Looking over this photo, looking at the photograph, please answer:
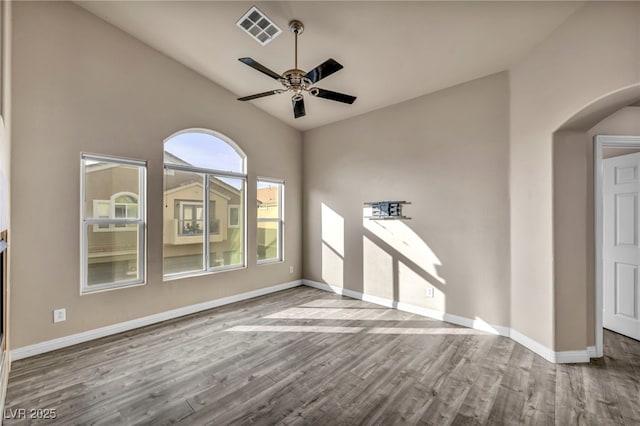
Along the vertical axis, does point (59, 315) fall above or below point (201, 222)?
below

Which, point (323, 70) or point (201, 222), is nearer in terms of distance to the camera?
point (323, 70)

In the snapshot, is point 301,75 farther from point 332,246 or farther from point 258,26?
point 332,246

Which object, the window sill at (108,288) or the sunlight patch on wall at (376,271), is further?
the sunlight patch on wall at (376,271)

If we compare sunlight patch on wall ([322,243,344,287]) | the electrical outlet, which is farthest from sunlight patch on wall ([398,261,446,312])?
the electrical outlet

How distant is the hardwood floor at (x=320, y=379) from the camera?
2.14 metres

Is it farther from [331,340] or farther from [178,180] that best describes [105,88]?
[331,340]

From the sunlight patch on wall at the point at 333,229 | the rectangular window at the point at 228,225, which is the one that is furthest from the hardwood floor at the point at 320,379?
the sunlight patch on wall at the point at 333,229

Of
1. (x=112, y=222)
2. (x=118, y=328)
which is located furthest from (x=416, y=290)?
(x=112, y=222)

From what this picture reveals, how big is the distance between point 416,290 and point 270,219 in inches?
116

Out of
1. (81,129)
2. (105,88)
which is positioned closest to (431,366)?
(81,129)

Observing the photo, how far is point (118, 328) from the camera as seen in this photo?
11.7ft

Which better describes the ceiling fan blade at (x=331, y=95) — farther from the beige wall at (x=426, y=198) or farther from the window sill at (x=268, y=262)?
the window sill at (x=268, y=262)

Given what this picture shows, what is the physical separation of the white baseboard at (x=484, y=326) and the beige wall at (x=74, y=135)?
96.3 inches

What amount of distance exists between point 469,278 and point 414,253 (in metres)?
0.81
